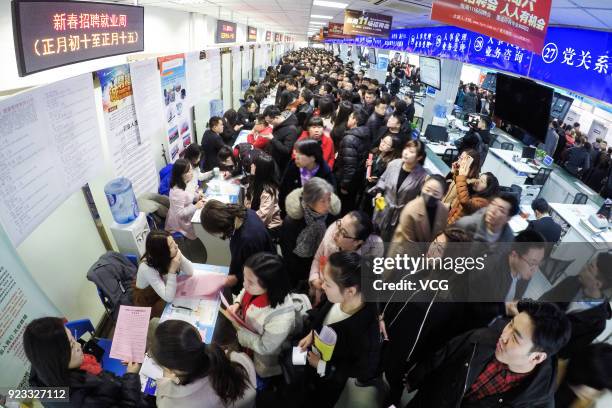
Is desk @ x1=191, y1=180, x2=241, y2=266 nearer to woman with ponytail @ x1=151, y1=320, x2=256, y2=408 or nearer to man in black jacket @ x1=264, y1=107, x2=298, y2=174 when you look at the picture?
man in black jacket @ x1=264, y1=107, x2=298, y2=174

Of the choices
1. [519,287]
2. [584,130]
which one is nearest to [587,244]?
[519,287]

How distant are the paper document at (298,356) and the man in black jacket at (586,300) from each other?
1.60 metres

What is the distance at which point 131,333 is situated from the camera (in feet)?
7.16

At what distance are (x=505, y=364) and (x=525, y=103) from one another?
634 centimetres

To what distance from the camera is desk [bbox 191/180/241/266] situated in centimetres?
390

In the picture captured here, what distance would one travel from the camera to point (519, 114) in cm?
659

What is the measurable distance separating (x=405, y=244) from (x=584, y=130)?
16.0 metres

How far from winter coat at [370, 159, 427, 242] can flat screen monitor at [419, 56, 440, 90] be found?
813cm

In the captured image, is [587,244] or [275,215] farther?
[587,244]

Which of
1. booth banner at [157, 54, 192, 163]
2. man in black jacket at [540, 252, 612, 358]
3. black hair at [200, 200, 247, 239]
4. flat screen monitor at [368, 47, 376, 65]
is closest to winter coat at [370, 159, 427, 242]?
man in black jacket at [540, 252, 612, 358]

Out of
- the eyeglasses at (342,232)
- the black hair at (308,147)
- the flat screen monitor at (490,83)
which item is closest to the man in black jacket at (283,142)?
the black hair at (308,147)

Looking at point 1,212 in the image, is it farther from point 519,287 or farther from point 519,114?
point 519,114

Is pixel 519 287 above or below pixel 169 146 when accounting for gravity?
below

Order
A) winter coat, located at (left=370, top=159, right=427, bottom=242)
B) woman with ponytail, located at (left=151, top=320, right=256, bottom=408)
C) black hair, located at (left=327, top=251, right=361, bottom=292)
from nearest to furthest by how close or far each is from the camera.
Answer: woman with ponytail, located at (left=151, top=320, right=256, bottom=408)
black hair, located at (left=327, top=251, right=361, bottom=292)
winter coat, located at (left=370, top=159, right=427, bottom=242)
